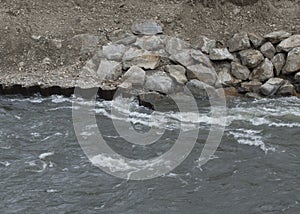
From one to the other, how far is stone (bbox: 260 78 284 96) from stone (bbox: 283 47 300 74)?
0.51 m

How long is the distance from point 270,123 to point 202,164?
8.18 feet

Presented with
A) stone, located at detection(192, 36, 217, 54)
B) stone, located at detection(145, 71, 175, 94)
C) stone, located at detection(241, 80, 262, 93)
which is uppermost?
stone, located at detection(192, 36, 217, 54)

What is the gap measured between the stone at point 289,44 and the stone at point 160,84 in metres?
3.02

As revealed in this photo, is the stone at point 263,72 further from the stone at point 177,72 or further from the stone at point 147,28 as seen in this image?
the stone at point 147,28

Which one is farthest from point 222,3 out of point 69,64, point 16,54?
point 16,54

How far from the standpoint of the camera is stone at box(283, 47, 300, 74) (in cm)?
1342

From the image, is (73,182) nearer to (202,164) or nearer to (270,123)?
(202,164)

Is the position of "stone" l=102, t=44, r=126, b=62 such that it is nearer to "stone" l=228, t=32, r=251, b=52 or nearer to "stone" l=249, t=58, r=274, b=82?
"stone" l=228, t=32, r=251, b=52

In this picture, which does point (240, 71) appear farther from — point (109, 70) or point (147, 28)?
point (109, 70)

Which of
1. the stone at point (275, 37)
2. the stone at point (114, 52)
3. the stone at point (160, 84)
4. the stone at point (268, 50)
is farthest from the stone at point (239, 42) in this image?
the stone at point (114, 52)

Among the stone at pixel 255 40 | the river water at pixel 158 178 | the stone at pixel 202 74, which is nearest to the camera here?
the river water at pixel 158 178

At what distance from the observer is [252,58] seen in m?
13.6

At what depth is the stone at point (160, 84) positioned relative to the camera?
1289 cm

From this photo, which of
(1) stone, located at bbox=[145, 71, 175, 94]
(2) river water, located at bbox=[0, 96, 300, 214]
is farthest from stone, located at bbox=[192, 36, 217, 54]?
(2) river water, located at bbox=[0, 96, 300, 214]
